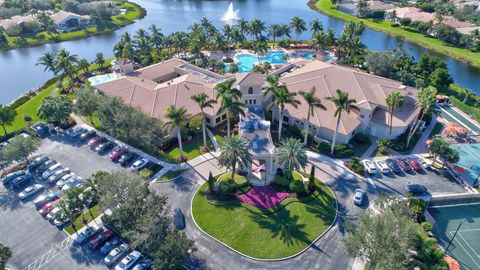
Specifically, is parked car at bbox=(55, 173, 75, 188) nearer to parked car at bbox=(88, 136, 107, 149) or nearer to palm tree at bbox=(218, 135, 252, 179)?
parked car at bbox=(88, 136, 107, 149)

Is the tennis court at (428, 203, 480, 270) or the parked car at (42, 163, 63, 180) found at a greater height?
the parked car at (42, 163, 63, 180)

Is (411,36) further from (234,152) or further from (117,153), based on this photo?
(117,153)

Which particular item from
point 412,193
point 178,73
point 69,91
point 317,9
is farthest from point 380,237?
point 317,9

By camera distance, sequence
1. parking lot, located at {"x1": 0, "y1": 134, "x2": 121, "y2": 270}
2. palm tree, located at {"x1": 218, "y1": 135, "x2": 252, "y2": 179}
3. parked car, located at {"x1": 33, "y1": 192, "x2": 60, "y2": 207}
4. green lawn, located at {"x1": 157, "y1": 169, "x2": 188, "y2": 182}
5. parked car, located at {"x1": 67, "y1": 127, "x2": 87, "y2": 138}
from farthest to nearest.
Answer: parked car, located at {"x1": 67, "y1": 127, "x2": 87, "y2": 138}, green lawn, located at {"x1": 157, "y1": 169, "x2": 188, "y2": 182}, parked car, located at {"x1": 33, "y1": 192, "x2": 60, "y2": 207}, palm tree, located at {"x1": 218, "y1": 135, "x2": 252, "y2": 179}, parking lot, located at {"x1": 0, "y1": 134, "x2": 121, "y2": 270}

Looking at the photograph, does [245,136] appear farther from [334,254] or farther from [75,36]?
[75,36]

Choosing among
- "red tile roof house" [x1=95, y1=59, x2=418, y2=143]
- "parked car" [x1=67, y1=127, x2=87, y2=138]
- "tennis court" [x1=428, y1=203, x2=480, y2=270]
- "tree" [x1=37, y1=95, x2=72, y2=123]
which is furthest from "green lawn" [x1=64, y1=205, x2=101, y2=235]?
"tennis court" [x1=428, y1=203, x2=480, y2=270]

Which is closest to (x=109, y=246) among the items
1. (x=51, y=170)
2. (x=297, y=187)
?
(x=51, y=170)

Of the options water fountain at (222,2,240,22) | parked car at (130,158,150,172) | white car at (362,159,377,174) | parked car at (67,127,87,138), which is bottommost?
parked car at (130,158,150,172)
